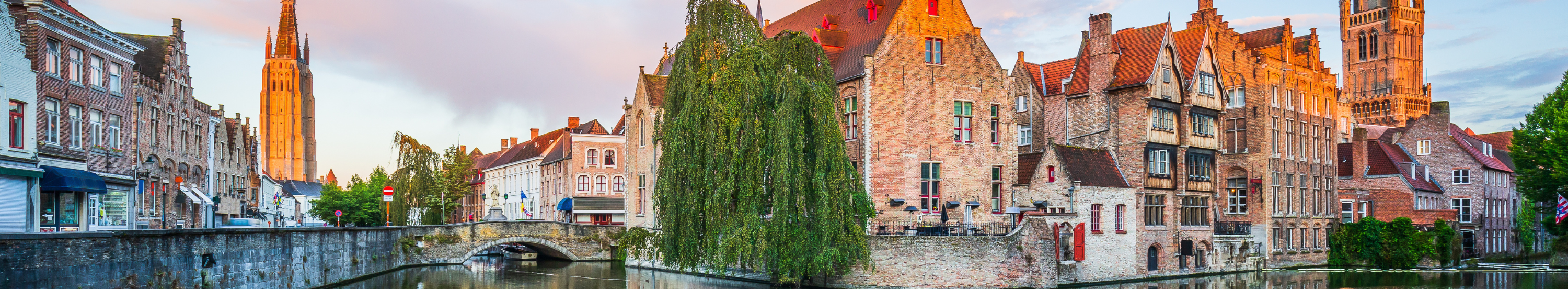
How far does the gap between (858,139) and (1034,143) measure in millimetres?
9683

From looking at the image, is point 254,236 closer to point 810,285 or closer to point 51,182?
point 51,182

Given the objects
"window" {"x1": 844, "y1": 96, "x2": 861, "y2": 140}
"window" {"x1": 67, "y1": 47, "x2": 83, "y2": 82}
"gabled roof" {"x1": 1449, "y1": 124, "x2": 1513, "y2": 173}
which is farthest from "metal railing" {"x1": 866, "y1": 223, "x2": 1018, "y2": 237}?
"gabled roof" {"x1": 1449, "y1": 124, "x2": 1513, "y2": 173}

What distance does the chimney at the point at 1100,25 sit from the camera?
40156mm

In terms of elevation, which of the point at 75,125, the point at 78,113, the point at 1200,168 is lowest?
the point at 1200,168

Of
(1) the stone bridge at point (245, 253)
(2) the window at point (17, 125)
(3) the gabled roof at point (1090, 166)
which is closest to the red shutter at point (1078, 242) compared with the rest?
(3) the gabled roof at point (1090, 166)

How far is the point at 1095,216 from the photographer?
37.4m

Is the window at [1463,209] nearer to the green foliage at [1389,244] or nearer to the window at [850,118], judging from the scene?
the green foliage at [1389,244]

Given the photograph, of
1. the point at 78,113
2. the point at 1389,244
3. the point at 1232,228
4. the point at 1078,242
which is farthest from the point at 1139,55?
the point at 78,113

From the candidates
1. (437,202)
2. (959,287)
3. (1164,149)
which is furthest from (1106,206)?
(437,202)

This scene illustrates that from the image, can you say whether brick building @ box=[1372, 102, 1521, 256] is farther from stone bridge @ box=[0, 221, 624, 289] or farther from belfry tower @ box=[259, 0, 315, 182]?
belfry tower @ box=[259, 0, 315, 182]

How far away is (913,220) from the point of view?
36.6 m

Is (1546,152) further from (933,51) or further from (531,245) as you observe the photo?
(531,245)

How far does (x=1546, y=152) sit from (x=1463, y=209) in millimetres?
12180

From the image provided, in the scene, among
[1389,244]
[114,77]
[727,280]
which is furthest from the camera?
[1389,244]
